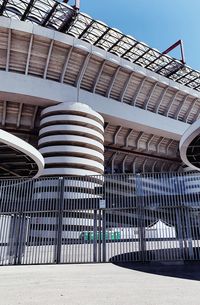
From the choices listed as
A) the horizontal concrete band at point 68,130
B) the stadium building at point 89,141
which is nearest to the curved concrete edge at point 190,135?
the stadium building at point 89,141

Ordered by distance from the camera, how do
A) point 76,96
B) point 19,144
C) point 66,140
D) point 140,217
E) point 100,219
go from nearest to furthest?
point 140,217 → point 19,144 → point 100,219 → point 66,140 → point 76,96

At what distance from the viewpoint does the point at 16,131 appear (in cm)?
4316

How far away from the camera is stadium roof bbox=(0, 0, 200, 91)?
119ft

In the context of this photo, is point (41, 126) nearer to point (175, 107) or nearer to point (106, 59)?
point (106, 59)

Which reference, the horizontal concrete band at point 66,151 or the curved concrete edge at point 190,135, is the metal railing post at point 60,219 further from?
the horizontal concrete band at point 66,151

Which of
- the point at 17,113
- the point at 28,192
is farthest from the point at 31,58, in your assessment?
the point at 28,192

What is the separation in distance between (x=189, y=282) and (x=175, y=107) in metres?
49.4

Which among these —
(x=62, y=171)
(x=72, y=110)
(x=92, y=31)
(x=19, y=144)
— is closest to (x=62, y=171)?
(x=62, y=171)

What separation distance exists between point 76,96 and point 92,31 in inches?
427

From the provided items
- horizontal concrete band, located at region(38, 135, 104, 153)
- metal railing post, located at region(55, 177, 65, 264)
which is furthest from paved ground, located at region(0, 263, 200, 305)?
horizontal concrete band, located at region(38, 135, 104, 153)

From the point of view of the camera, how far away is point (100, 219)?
1288 centimetres

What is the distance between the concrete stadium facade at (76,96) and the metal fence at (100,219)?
23.0m

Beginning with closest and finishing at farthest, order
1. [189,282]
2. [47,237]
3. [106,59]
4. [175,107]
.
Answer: [189,282]
[47,237]
[106,59]
[175,107]

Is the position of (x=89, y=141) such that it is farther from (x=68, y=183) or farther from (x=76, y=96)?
(x=68, y=183)
